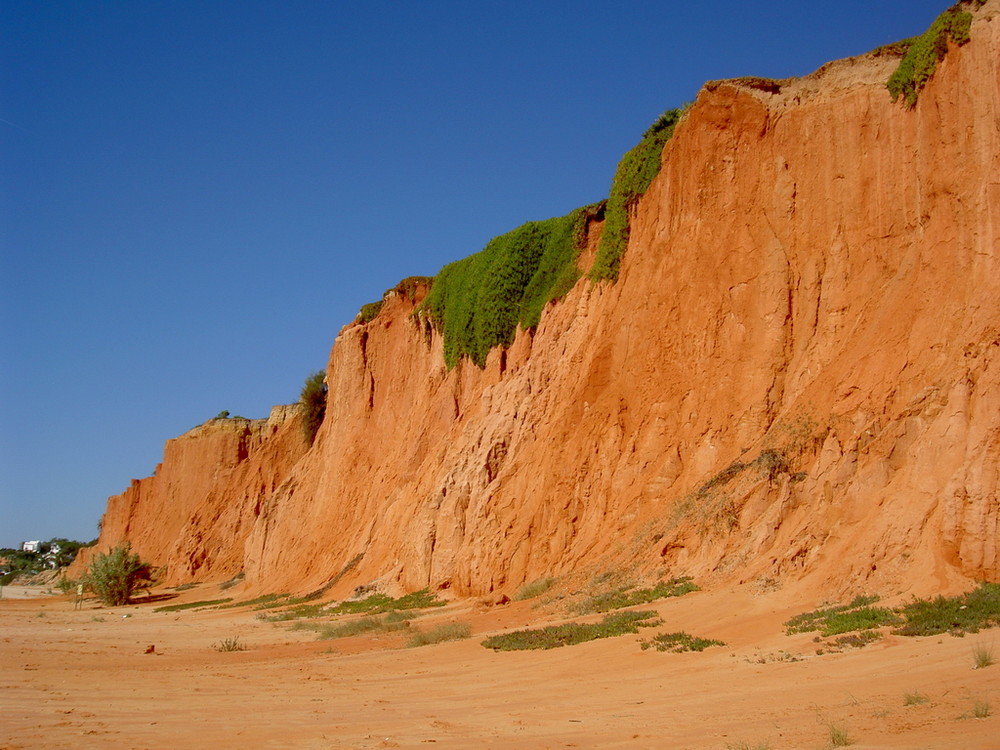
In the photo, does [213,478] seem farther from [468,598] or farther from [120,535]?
[468,598]

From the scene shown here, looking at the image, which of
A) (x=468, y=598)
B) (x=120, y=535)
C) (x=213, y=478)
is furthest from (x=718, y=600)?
(x=120, y=535)

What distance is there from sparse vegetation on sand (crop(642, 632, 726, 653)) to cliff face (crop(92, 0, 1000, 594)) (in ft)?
7.04

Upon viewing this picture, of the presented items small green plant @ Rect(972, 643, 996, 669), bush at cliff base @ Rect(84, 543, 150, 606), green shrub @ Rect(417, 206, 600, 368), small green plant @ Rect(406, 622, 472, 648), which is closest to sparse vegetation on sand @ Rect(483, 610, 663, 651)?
small green plant @ Rect(406, 622, 472, 648)

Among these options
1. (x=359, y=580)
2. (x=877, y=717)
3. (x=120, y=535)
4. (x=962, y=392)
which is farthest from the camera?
(x=120, y=535)

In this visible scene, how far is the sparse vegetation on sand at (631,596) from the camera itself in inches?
626

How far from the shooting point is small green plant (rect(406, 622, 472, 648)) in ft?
54.2

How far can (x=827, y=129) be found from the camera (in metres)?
19.7

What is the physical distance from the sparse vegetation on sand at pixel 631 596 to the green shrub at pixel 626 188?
10.2m

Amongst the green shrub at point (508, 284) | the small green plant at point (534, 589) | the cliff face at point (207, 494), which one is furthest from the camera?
the cliff face at point (207, 494)

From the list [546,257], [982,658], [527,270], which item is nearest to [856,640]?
[982,658]

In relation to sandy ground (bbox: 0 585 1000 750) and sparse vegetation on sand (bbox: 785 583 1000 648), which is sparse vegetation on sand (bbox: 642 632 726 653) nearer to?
sandy ground (bbox: 0 585 1000 750)

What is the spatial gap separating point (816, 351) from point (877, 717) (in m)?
11.6

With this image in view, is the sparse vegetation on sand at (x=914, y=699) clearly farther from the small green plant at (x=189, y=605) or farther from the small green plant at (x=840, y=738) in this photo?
the small green plant at (x=189, y=605)

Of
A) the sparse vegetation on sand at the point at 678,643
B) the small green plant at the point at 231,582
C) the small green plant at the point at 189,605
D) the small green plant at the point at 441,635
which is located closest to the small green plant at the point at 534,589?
the small green plant at the point at 441,635
